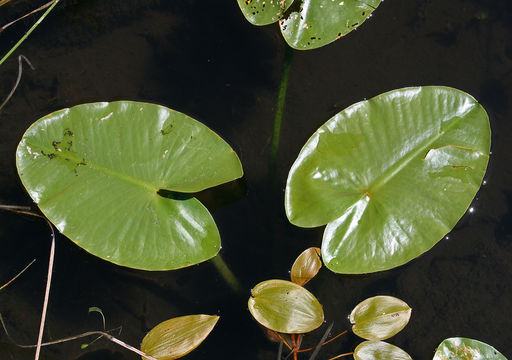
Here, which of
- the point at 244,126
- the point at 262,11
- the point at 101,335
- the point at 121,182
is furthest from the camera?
the point at 244,126

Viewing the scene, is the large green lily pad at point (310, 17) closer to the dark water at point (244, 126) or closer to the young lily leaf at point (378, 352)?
the dark water at point (244, 126)

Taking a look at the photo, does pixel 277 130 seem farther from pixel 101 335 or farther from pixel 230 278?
pixel 101 335

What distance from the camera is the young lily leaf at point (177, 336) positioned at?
1.92 metres

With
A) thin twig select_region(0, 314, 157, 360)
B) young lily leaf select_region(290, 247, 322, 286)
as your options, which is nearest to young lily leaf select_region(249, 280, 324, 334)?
young lily leaf select_region(290, 247, 322, 286)

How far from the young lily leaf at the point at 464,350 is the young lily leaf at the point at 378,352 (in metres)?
0.12

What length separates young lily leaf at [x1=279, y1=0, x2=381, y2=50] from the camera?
1987mm

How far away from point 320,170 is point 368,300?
501 millimetres

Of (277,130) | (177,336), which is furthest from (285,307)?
(277,130)

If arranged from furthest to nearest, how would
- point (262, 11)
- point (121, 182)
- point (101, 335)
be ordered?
point (101, 335) < point (262, 11) < point (121, 182)

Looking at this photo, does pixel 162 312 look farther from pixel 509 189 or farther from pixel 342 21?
pixel 509 189

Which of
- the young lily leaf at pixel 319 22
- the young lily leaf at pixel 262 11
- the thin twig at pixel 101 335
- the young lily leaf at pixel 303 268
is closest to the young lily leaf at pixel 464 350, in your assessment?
the young lily leaf at pixel 303 268

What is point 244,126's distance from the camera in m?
2.23

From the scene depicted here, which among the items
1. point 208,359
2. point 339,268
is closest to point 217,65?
point 339,268

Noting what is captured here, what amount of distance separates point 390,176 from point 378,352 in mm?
631
